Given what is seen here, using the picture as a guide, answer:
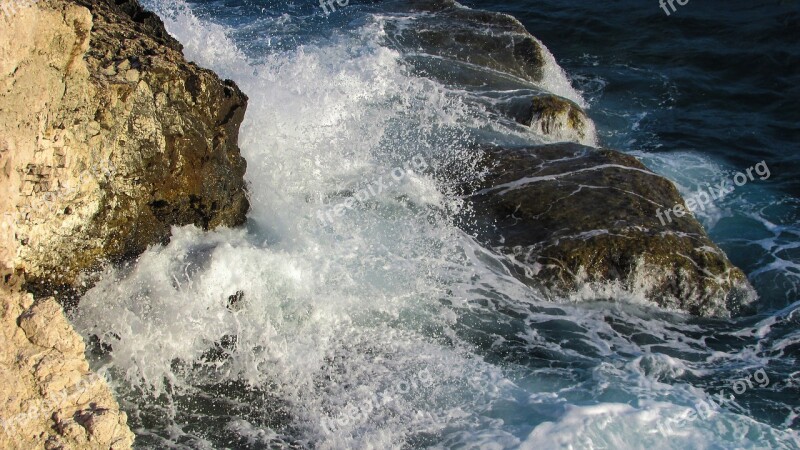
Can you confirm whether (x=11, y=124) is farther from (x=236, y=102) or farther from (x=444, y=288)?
(x=444, y=288)

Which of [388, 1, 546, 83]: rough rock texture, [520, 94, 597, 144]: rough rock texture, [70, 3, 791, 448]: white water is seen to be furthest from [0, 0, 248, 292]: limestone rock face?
[388, 1, 546, 83]: rough rock texture

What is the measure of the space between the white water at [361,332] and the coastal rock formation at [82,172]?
1.17ft

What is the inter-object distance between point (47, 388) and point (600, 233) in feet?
17.2

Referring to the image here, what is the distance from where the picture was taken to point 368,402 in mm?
5309

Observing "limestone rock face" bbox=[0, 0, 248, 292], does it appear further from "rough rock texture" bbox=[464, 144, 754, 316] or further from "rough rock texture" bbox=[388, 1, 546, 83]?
"rough rock texture" bbox=[388, 1, 546, 83]

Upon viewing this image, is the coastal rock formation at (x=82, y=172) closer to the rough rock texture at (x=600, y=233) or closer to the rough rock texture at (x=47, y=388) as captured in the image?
the rough rock texture at (x=47, y=388)

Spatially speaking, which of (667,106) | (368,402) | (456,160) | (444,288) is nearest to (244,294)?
(368,402)

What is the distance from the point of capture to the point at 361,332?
603 cm

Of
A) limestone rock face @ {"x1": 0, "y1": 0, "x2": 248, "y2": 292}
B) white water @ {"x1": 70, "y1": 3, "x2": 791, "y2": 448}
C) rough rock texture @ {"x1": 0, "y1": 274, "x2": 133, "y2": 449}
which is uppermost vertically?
limestone rock face @ {"x1": 0, "y1": 0, "x2": 248, "y2": 292}

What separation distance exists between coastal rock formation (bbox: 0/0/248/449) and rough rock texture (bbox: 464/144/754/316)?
9.48 ft

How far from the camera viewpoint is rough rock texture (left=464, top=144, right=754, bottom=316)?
685 cm

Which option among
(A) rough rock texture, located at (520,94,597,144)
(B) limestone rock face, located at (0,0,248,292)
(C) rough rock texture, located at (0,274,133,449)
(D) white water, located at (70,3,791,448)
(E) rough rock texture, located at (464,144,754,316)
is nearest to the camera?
(C) rough rock texture, located at (0,274,133,449)

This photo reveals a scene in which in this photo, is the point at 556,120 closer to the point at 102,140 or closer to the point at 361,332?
the point at 361,332

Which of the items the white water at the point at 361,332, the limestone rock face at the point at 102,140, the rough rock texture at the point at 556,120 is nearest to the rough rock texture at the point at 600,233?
the white water at the point at 361,332
